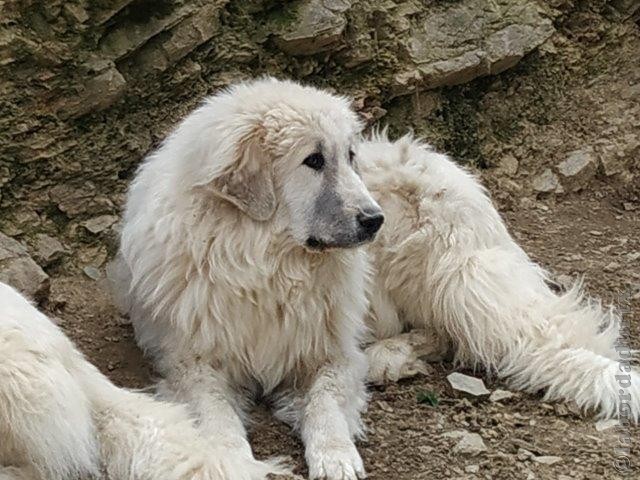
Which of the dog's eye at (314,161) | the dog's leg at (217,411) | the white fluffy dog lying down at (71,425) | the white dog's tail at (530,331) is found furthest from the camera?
the white dog's tail at (530,331)

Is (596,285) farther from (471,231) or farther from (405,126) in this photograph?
(405,126)

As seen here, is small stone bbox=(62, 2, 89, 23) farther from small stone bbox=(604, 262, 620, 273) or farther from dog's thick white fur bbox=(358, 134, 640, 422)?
small stone bbox=(604, 262, 620, 273)

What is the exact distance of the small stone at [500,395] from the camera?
4.82 meters

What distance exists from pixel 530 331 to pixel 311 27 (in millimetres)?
2438

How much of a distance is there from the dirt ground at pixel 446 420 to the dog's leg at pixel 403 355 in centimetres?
6

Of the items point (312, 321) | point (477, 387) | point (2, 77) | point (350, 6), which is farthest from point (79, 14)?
point (477, 387)

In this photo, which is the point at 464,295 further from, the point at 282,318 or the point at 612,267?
the point at 612,267

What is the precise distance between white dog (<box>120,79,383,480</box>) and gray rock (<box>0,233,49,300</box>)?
0.69 m

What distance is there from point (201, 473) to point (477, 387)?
5.59 ft

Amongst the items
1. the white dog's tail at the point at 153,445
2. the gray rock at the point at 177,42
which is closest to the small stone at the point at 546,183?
the gray rock at the point at 177,42

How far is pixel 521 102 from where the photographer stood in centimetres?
746

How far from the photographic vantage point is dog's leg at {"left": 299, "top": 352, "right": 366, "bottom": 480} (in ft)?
13.4

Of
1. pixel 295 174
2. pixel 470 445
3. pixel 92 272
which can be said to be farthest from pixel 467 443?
pixel 92 272

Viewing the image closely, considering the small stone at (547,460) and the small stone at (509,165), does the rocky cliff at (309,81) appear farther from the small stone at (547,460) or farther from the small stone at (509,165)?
the small stone at (547,460)
